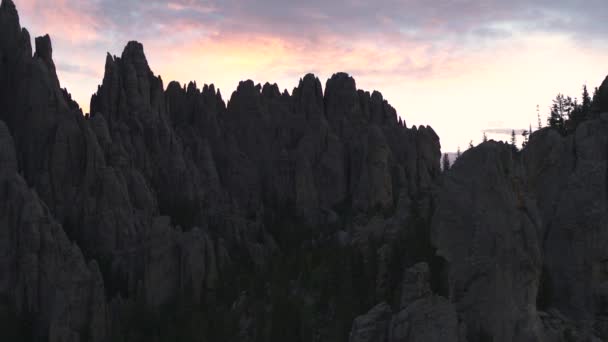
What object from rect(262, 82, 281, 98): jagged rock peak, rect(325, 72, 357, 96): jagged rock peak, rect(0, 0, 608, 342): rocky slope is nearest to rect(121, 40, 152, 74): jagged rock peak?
rect(0, 0, 608, 342): rocky slope

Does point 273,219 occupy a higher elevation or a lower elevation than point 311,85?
lower

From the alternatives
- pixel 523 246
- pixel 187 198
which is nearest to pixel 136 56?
pixel 187 198

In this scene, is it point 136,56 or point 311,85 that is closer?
Answer: point 136,56

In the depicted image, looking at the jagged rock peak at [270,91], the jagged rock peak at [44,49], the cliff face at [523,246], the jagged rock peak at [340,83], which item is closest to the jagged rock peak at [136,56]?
the jagged rock peak at [44,49]

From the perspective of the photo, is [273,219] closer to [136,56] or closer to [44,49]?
[136,56]

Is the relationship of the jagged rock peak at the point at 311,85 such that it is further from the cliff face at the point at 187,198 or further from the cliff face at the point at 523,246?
the cliff face at the point at 523,246

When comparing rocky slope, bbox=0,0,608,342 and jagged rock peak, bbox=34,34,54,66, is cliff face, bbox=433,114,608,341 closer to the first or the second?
rocky slope, bbox=0,0,608,342

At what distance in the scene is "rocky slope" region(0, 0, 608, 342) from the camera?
31.3 m

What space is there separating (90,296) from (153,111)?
3411 centimetres

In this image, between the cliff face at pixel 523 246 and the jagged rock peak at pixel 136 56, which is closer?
the cliff face at pixel 523 246

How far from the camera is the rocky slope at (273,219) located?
31328 mm

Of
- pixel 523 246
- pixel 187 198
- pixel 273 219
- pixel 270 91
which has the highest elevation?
pixel 270 91

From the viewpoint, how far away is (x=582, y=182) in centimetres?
3338

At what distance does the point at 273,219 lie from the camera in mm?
86375
